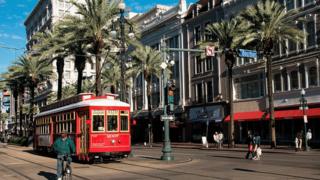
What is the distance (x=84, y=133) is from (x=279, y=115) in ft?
82.0

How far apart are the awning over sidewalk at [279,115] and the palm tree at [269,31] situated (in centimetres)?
321

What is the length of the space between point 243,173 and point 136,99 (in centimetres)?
5976

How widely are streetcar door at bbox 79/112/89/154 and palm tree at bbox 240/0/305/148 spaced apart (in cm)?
1942

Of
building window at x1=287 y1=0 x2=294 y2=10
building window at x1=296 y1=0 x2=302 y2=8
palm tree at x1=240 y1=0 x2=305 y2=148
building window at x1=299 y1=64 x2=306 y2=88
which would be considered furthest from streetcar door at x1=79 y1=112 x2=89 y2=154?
building window at x1=287 y1=0 x2=294 y2=10

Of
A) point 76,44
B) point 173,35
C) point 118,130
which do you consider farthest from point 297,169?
point 173,35

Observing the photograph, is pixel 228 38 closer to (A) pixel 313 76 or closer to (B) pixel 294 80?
(B) pixel 294 80

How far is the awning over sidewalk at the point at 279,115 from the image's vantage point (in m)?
42.5

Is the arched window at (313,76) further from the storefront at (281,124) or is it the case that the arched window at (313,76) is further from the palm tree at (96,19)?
the palm tree at (96,19)

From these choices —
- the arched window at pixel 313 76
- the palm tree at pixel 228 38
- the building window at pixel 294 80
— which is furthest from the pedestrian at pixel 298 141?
the building window at pixel 294 80

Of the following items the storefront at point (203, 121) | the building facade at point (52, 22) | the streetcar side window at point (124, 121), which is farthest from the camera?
the building facade at point (52, 22)

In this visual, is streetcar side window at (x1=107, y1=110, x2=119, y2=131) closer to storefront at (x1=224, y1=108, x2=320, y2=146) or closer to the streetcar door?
the streetcar door

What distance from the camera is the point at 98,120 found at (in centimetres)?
2592

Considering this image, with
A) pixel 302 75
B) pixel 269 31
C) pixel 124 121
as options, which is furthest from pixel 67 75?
pixel 124 121

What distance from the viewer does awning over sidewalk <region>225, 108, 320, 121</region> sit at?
4248 cm
